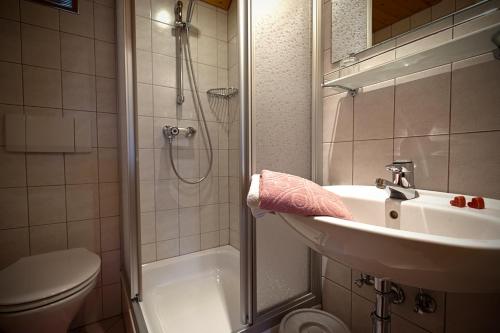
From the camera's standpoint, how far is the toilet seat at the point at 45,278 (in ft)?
2.46

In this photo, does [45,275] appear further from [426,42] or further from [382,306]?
[426,42]

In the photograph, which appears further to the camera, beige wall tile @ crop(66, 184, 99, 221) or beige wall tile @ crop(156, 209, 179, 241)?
beige wall tile @ crop(156, 209, 179, 241)

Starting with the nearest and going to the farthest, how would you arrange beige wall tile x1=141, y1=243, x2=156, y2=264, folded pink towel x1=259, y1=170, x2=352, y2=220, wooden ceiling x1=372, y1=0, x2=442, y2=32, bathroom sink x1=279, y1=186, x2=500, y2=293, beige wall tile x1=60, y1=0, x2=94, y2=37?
bathroom sink x1=279, y1=186, x2=500, y2=293, folded pink towel x1=259, y1=170, x2=352, y2=220, wooden ceiling x1=372, y1=0, x2=442, y2=32, beige wall tile x1=60, y1=0, x2=94, y2=37, beige wall tile x1=141, y1=243, x2=156, y2=264

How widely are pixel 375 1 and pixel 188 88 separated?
113cm

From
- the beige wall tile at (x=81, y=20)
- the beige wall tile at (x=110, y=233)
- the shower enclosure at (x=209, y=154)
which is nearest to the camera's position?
the shower enclosure at (x=209, y=154)

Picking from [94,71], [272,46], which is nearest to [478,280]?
[272,46]

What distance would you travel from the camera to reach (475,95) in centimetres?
61

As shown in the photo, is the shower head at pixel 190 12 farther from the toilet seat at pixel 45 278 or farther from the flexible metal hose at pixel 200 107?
the toilet seat at pixel 45 278

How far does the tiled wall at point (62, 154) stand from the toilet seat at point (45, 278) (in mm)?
173

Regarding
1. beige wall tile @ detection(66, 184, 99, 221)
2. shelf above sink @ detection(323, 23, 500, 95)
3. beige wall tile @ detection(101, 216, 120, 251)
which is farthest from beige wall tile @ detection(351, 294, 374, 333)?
beige wall tile @ detection(66, 184, 99, 221)

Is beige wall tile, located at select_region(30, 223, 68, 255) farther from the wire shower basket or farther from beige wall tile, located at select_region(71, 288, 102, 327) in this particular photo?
the wire shower basket

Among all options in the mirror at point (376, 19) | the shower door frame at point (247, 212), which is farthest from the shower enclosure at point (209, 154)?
the mirror at point (376, 19)

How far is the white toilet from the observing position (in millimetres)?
740

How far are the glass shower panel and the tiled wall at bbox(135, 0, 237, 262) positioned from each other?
0.78 m
